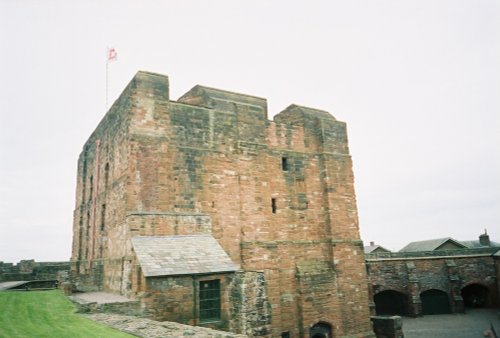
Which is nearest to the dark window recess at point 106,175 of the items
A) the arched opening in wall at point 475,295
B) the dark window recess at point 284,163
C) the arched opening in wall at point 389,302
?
the dark window recess at point 284,163

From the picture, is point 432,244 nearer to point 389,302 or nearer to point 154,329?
point 389,302

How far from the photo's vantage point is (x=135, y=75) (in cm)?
1564

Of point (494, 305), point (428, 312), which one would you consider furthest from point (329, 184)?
point (494, 305)

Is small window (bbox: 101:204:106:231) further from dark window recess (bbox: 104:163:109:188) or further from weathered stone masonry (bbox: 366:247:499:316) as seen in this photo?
weathered stone masonry (bbox: 366:247:499:316)

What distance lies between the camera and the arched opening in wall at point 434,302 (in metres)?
27.4

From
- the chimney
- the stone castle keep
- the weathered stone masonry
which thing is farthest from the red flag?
the chimney

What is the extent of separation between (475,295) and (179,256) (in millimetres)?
27556

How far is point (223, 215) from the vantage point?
16.6m

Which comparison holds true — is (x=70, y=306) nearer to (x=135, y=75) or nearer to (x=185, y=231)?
(x=185, y=231)

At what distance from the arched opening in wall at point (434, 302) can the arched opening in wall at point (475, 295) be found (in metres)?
Result: 3.48

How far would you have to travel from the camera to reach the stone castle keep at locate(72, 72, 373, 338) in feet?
42.5

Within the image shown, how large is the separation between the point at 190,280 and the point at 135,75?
29.6ft

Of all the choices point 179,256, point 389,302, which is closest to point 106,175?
point 179,256

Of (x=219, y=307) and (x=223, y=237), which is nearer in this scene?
(x=219, y=307)
